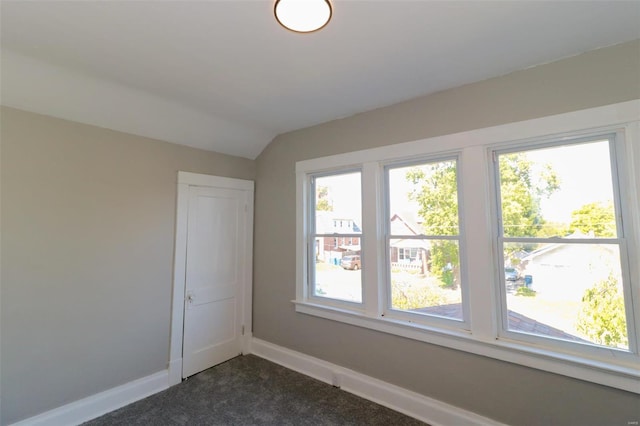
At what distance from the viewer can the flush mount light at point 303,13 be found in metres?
1.19

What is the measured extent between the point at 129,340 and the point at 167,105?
2.20 m

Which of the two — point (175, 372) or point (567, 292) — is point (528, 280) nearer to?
point (567, 292)

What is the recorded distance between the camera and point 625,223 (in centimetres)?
169

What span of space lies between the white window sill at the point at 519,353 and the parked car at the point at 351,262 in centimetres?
43

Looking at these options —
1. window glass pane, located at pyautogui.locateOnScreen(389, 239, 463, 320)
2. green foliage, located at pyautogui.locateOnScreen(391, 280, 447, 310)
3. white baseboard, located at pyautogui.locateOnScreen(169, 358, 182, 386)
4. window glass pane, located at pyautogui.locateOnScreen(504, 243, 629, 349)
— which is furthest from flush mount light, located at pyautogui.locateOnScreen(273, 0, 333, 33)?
white baseboard, located at pyautogui.locateOnScreen(169, 358, 182, 386)

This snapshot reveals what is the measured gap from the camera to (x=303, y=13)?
1.24m

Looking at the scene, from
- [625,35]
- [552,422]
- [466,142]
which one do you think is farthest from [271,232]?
[625,35]

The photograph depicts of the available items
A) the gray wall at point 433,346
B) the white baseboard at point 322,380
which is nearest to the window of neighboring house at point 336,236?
the gray wall at point 433,346

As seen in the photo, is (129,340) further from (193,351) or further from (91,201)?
(91,201)

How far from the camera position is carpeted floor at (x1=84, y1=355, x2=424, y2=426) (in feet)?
7.31

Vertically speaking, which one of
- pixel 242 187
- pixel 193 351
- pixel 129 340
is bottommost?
pixel 193 351

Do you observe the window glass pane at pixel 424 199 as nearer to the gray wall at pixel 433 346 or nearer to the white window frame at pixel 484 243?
the white window frame at pixel 484 243

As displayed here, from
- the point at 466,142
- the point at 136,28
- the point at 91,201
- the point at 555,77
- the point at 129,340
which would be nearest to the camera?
the point at 136,28

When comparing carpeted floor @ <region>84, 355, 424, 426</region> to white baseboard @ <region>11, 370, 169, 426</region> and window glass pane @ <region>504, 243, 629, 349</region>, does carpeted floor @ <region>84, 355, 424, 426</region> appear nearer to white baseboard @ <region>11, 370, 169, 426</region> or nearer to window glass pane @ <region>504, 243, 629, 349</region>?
white baseboard @ <region>11, 370, 169, 426</region>
